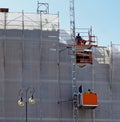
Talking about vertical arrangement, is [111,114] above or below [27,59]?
below

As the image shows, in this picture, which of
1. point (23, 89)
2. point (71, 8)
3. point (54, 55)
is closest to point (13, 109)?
point (23, 89)

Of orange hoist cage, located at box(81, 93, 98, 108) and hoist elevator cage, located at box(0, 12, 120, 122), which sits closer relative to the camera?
orange hoist cage, located at box(81, 93, 98, 108)

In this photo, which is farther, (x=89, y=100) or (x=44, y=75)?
(x=44, y=75)

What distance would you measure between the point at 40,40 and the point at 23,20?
2.51 metres

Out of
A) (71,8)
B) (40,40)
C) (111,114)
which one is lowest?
(111,114)

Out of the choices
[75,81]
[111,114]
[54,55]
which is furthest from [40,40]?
[111,114]

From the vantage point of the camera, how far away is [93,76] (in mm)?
50000

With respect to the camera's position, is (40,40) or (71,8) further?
(71,8)

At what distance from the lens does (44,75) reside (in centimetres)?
4866

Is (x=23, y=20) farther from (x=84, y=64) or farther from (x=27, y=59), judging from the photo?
(x=84, y=64)

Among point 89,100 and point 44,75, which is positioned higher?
point 44,75

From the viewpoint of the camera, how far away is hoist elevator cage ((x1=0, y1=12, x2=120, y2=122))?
47.7 meters

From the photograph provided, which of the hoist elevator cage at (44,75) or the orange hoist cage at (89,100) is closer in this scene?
the orange hoist cage at (89,100)

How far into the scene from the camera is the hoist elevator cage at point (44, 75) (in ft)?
156
